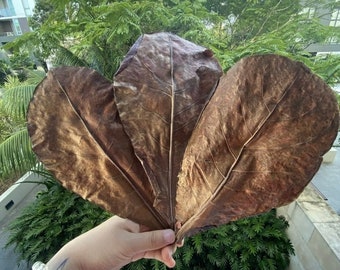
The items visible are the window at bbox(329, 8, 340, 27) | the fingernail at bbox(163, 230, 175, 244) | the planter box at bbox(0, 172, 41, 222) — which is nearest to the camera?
the fingernail at bbox(163, 230, 175, 244)

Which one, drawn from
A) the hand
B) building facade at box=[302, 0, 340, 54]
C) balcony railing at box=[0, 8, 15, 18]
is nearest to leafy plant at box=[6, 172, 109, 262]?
the hand

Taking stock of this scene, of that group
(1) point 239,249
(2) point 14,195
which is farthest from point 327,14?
(2) point 14,195

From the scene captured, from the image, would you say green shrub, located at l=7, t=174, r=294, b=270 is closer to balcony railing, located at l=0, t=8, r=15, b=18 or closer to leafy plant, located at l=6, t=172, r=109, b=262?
leafy plant, located at l=6, t=172, r=109, b=262

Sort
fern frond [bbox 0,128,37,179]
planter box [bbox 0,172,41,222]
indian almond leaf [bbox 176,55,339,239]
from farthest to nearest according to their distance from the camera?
planter box [bbox 0,172,41,222]
fern frond [bbox 0,128,37,179]
indian almond leaf [bbox 176,55,339,239]

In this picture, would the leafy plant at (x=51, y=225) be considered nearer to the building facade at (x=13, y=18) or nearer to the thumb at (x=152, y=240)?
the thumb at (x=152, y=240)

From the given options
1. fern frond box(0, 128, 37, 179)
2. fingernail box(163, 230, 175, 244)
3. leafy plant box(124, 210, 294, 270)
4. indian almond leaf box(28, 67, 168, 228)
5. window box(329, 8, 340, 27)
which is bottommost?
leafy plant box(124, 210, 294, 270)

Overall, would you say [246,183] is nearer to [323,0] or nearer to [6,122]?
[6,122]

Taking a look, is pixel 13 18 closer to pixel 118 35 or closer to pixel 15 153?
pixel 118 35
